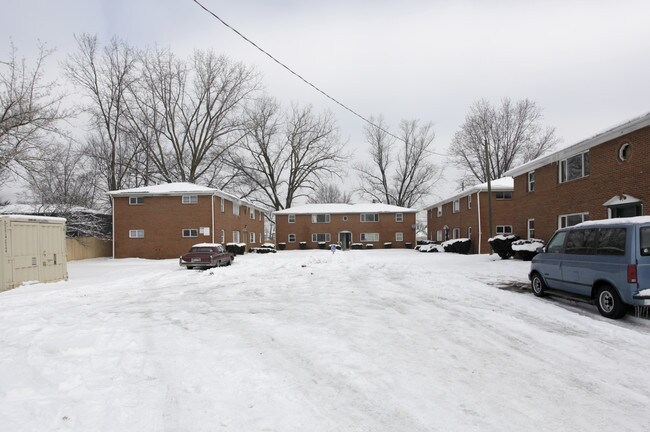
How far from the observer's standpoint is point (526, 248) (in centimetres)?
2083

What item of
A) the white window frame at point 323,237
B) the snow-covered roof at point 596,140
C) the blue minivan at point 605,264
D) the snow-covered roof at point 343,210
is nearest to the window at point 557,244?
the blue minivan at point 605,264

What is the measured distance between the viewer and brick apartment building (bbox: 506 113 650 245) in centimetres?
1494

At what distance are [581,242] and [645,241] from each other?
1.57 meters

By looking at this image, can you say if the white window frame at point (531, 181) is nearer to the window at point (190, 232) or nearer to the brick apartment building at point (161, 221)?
the brick apartment building at point (161, 221)

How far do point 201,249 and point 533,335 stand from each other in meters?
18.7

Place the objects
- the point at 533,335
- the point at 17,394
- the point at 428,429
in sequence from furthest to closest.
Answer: the point at 533,335
the point at 17,394
the point at 428,429

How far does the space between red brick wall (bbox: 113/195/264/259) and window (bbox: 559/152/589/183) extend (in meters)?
24.5

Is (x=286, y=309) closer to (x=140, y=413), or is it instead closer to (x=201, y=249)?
(x=140, y=413)

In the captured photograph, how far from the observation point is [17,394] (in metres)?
3.97

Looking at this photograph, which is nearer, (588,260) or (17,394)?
(17,394)

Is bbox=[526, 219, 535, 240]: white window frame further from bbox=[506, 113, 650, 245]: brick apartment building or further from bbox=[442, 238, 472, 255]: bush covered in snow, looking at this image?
bbox=[442, 238, 472, 255]: bush covered in snow

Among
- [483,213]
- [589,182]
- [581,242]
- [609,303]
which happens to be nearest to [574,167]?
[589,182]

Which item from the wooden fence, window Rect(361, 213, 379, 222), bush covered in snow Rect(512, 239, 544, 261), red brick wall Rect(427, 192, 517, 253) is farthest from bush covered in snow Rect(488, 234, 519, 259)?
the wooden fence

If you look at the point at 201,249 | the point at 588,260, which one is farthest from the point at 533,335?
the point at 201,249
